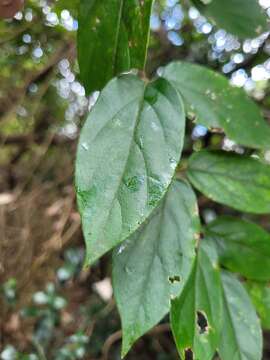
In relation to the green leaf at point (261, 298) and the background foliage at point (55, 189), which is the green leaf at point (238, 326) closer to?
the green leaf at point (261, 298)

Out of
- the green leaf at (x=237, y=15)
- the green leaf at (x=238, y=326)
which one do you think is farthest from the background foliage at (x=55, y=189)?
the green leaf at (x=238, y=326)

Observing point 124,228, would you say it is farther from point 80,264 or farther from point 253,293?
point 80,264

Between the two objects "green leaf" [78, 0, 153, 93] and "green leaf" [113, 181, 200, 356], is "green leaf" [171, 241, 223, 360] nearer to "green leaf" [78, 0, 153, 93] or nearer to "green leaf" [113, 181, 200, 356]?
"green leaf" [113, 181, 200, 356]

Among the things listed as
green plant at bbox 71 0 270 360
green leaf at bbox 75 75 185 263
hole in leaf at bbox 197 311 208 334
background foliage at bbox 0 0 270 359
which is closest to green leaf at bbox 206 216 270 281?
green plant at bbox 71 0 270 360

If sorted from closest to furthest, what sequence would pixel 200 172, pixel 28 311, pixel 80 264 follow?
pixel 200 172 < pixel 28 311 < pixel 80 264

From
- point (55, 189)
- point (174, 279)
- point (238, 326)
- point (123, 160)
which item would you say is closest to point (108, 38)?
point (123, 160)

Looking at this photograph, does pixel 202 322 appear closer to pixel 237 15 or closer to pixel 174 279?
pixel 174 279

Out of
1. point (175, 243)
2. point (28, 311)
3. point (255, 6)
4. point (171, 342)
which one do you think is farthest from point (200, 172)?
point (171, 342)
